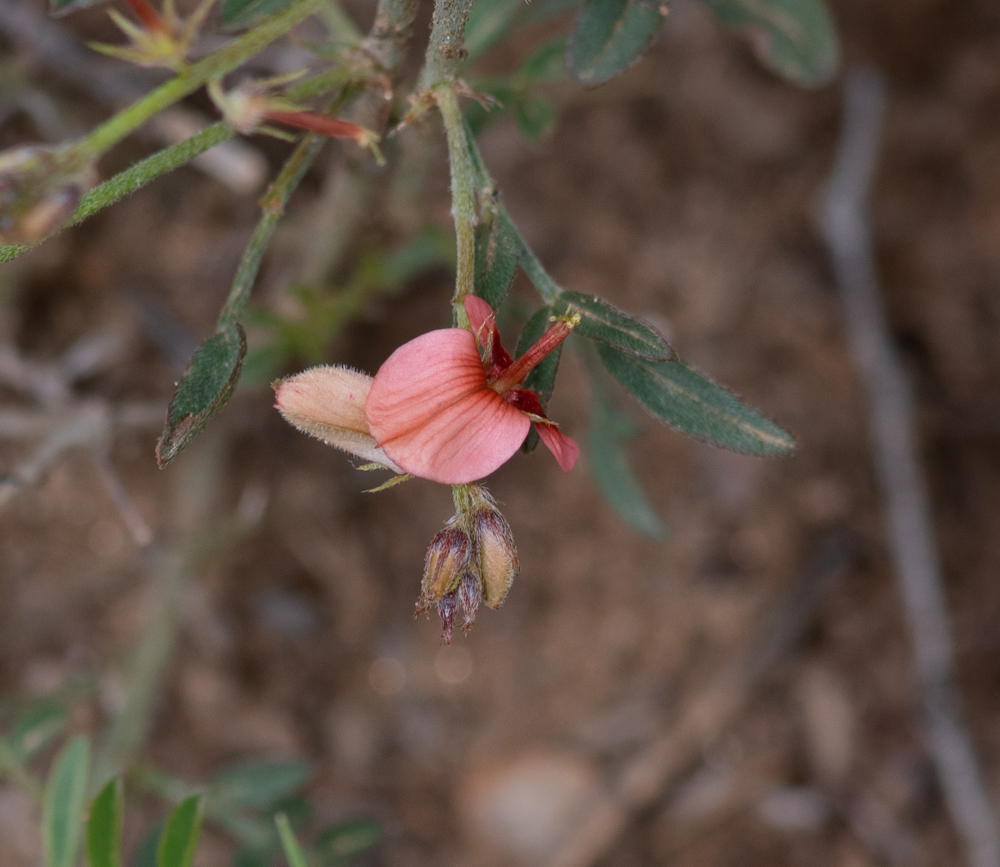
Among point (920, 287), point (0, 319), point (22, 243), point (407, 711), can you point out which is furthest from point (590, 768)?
point (22, 243)

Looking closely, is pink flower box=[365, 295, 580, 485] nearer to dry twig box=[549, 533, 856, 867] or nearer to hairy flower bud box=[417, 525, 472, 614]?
hairy flower bud box=[417, 525, 472, 614]

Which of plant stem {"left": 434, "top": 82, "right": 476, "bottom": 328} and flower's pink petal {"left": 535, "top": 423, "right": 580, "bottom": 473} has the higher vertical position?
plant stem {"left": 434, "top": 82, "right": 476, "bottom": 328}

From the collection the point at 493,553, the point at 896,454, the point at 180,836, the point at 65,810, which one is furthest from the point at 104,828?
the point at 896,454

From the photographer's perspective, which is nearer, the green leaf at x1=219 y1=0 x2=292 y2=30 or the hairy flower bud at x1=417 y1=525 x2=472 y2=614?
the hairy flower bud at x1=417 y1=525 x2=472 y2=614

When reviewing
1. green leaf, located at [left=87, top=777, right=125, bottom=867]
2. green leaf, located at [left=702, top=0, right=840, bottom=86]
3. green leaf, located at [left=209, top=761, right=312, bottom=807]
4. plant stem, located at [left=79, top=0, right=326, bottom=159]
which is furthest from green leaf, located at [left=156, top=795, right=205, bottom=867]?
green leaf, located at [left=702, top=0, right=840, bottom=86]

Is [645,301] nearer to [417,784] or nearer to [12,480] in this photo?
[417,784]

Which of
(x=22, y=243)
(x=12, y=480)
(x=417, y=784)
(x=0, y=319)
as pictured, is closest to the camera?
(x=22, y=243)

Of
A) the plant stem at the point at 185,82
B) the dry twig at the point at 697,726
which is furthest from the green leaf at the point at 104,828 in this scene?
the dry twig at the point at 697,726
